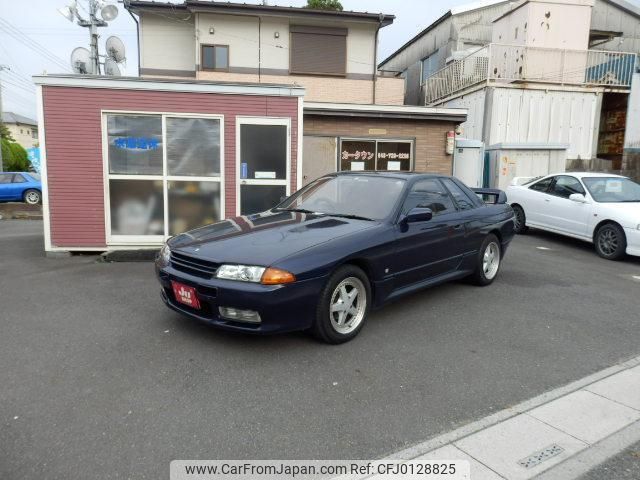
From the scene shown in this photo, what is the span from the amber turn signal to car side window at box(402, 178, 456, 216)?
1.65 m

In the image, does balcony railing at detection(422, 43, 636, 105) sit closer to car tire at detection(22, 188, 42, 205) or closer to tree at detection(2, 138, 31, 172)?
car tire at detection(22, 188, 42, 205)

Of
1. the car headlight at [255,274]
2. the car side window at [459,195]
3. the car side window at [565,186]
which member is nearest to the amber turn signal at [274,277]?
the car headlight at [255,274]

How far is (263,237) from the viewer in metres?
4.12

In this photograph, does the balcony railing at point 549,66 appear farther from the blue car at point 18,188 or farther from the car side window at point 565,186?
the blue car at point 18,188

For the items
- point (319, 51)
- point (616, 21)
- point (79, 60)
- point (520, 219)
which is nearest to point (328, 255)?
point (520, 219)

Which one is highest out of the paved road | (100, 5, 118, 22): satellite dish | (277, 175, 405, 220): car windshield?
(100, 5, 118, 22): satellite dish

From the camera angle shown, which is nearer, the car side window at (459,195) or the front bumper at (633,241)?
the car side window at (459,195)

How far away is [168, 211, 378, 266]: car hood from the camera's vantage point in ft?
12.4

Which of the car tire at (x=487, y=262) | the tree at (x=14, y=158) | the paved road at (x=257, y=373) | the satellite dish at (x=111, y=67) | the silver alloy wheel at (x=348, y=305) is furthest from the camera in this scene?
the tree at (x=14, y=158)

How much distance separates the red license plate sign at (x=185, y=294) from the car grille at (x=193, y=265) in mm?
125

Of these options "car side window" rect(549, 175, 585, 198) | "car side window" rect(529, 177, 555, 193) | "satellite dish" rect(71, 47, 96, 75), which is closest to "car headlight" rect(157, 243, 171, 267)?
"car side window" rect(549, 175, 585, 198)

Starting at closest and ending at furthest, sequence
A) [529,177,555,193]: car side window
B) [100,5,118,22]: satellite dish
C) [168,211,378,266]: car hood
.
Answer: [168,211,378,266]: car hood, [529,177,555,193]: car side window, [100,5,118,22]: satellite dish

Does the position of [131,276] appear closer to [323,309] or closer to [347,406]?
[323,309]

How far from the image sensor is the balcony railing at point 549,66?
16.2 m
